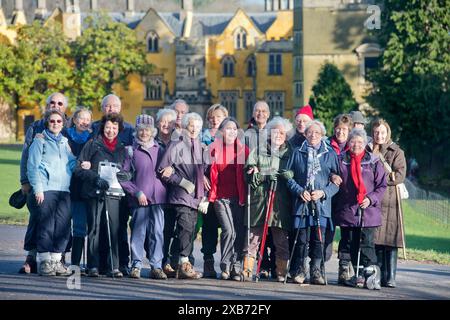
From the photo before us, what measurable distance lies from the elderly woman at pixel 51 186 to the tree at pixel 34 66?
246ft

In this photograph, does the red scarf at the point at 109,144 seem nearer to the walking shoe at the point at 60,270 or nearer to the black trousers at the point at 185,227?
the black trousers at the point at 185,227

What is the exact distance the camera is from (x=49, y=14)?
109 meters

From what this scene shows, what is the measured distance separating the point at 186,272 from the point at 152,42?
87686mm

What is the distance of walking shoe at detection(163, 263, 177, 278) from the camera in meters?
16.6

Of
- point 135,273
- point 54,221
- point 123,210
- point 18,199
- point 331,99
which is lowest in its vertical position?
point 135,273

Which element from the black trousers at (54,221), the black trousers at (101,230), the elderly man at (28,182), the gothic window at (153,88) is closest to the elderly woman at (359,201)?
the black trousers at (101,230)

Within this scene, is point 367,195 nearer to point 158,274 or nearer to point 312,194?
point 312,194

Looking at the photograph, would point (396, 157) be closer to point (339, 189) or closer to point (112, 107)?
point (339, 189)

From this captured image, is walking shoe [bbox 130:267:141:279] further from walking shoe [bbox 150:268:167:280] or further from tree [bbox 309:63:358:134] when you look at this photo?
tree [bbox 309:63:358:134]

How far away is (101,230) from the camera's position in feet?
54.2

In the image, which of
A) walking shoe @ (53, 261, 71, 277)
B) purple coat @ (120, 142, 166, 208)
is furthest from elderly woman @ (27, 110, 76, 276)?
purple coat @ (120, 142, 166, 208)

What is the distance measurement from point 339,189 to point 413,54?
51403 mm

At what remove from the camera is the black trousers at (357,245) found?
1628 cm

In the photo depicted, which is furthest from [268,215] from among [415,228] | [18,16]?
[18,16]
